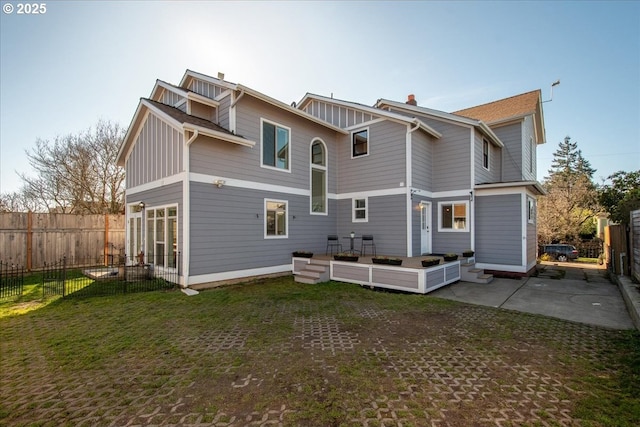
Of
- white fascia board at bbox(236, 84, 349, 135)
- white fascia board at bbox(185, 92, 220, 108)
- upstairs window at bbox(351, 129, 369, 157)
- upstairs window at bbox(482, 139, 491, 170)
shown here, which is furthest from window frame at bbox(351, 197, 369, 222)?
white fascia board at bbox(185, 92, 220, 108)

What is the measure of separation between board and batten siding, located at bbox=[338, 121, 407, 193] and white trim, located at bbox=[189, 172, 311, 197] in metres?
2.12

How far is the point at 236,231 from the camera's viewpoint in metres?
9.26

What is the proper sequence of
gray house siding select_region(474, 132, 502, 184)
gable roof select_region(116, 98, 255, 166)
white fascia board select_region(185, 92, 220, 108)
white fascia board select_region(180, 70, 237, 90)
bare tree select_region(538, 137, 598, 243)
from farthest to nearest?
bare tree select_region(538, 137, 598, 243) < gray house siding select_region(474, 132, 502, 184) < white fascia board select_region(185, 92, 220, 108) < white fascia board select_region(180, 70, 237, 90) < gable roof select_region(116, 98, 255, 166)

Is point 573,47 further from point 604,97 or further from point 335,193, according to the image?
point 335,193

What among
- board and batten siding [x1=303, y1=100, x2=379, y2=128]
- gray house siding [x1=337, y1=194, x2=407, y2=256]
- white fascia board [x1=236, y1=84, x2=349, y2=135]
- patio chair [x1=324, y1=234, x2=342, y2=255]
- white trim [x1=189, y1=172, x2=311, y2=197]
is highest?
board and batten siding [x1=303, y1=100, x2=379, y2=128]

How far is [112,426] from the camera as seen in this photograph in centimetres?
256

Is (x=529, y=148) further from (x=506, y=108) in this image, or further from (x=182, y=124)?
(x=182, y=124)

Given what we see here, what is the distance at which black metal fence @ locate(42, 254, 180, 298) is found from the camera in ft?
26.1

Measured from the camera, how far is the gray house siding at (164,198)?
27.4ft

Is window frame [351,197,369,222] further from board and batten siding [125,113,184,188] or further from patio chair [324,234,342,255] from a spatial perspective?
board and batten siding [125,113,184,188]

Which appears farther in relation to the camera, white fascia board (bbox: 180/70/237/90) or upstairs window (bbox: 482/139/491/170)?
upstairs window (bbox: 482/139/491/170)

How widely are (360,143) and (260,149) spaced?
4.46m

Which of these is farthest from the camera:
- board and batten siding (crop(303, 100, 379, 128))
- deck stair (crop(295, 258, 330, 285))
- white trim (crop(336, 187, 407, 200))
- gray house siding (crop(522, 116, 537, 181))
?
gray house siding (crop(522, 116, 537, 181))

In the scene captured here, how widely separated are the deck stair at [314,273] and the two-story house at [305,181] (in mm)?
985
